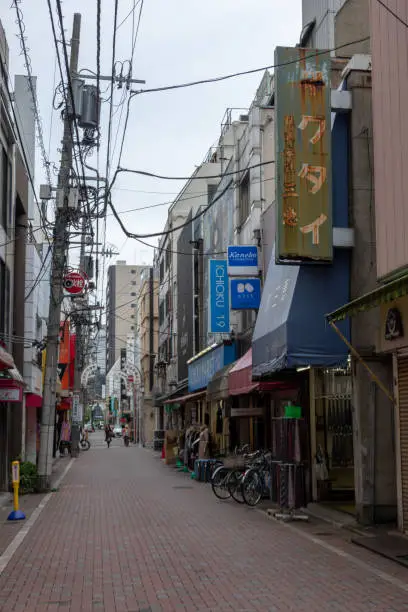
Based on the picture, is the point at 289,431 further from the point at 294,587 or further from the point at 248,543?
the point at 294,587

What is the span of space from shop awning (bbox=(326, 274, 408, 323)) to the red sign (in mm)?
22171

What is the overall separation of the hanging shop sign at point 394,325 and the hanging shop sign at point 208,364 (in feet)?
52.8

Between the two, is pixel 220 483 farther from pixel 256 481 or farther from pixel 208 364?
pixel 208 364

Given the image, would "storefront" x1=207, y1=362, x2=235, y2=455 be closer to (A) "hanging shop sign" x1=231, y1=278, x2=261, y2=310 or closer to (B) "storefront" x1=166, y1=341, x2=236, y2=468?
(B) "storefront" x1=166, y1=341, x2=236, y2=468

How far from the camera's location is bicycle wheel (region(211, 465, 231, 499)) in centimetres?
1949

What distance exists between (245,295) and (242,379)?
4043 millimetres

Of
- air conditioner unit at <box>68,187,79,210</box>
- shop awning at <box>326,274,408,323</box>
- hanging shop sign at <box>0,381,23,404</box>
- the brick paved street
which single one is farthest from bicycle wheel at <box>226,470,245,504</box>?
air conditioner unit at <box>68,187,79,210</box>

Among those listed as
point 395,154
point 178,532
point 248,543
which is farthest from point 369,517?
point 395,154

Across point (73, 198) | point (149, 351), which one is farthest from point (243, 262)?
point (149, 351)

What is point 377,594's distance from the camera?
8.66 m

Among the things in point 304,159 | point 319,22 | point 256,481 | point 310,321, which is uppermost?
point 319,22

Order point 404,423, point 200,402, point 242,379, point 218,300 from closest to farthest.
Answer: point 404,423, point 242,379, point 218,300, point 200,402

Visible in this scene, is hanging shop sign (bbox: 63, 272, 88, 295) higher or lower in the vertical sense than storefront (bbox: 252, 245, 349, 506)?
higher

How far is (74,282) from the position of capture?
33.6m
